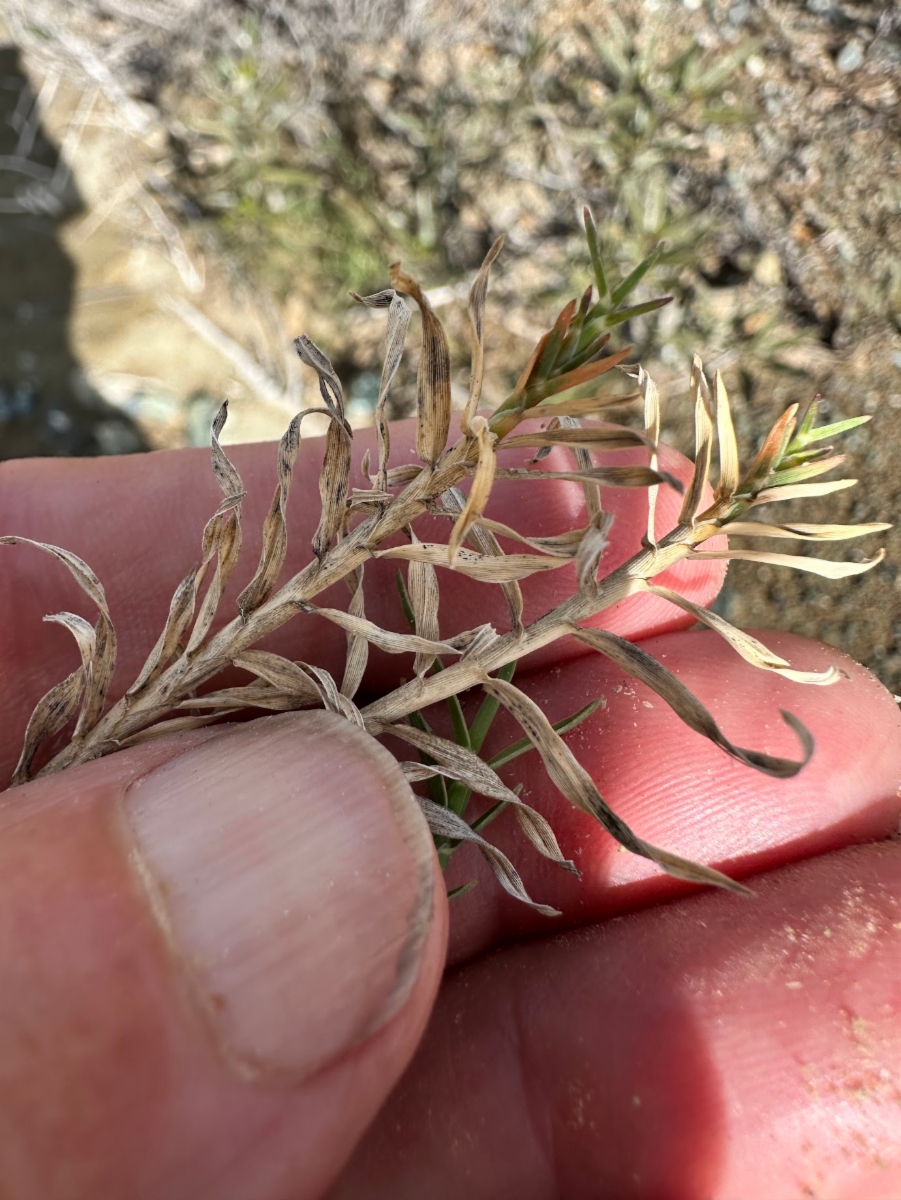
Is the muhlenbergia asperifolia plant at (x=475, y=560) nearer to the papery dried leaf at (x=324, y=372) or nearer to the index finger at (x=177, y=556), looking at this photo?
the papery dried leaf at (x=324, y=372)

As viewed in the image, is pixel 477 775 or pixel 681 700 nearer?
pixel 681 700

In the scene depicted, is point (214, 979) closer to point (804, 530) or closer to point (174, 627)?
point (174, 627)

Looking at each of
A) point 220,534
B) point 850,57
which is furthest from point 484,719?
point 850,57

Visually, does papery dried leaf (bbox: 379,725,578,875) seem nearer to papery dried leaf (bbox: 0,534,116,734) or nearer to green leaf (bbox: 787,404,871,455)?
papery dried leaf (bbox: 0,534,116,734)

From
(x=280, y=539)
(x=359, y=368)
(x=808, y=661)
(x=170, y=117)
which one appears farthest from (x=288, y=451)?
(x=170, y=117)

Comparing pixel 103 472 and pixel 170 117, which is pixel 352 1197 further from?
pixel 170 117

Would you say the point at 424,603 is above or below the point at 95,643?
above

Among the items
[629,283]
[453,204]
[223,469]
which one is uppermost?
[453,204]

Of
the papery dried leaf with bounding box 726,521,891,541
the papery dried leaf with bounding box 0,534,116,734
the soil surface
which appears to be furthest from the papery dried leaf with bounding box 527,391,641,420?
the soil surface

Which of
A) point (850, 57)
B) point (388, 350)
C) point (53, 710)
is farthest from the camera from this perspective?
point (850, 57)
